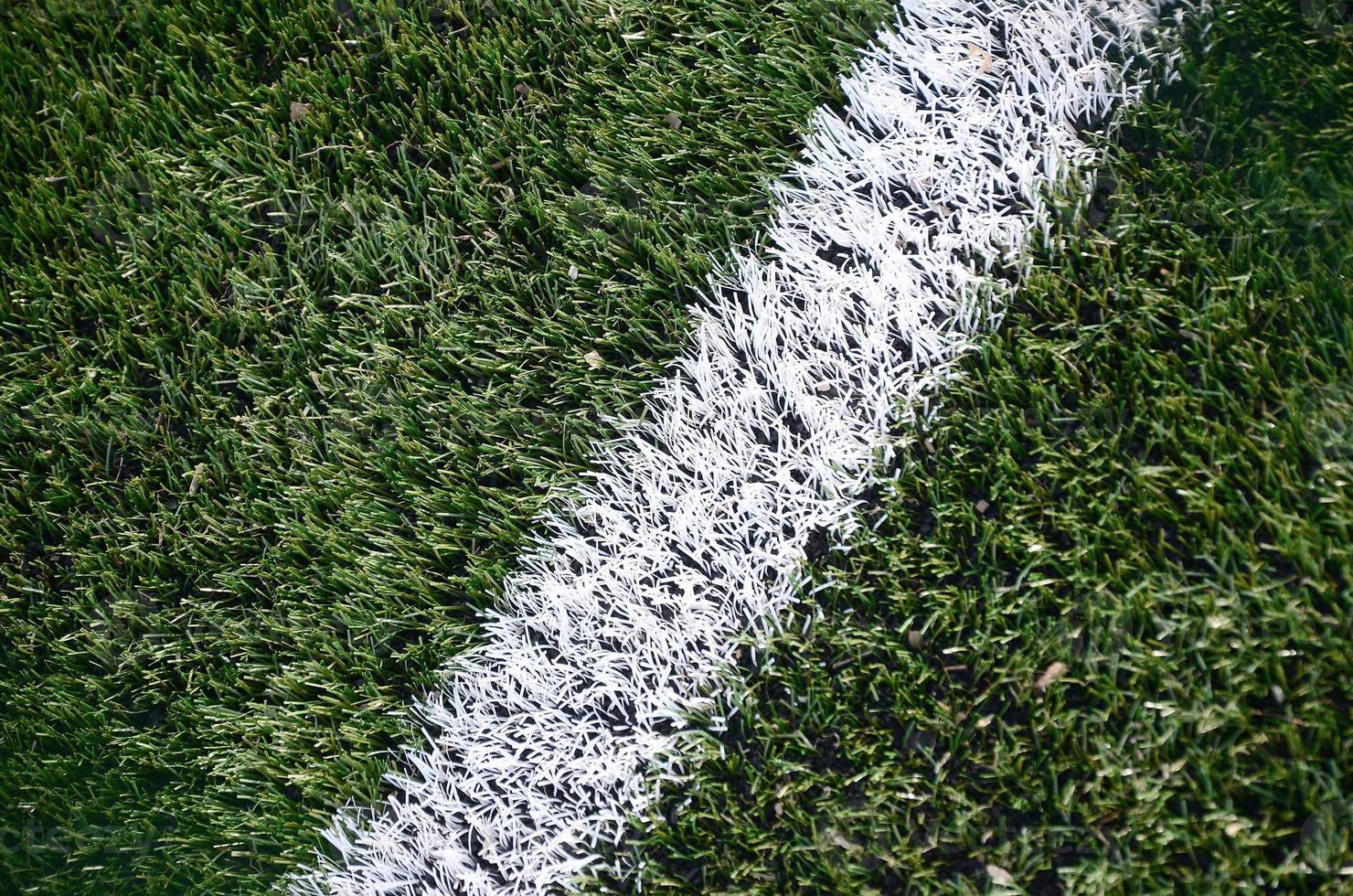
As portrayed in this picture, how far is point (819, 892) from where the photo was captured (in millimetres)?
2066

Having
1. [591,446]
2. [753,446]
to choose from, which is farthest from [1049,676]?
[591,446]

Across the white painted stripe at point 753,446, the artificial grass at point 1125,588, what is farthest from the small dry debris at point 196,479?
the artificial grass at point 1125,588

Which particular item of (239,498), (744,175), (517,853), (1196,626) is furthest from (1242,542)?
(239,498)

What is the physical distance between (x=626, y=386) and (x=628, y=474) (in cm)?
25

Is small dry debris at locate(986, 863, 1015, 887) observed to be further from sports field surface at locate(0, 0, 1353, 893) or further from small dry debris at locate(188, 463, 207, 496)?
small dry debris at locate(188, 463, 207, 496)

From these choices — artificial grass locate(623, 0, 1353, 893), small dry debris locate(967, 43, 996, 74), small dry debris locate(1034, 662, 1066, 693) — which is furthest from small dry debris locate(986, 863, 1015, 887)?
small dry debris locate(967, 43, 996, 74)

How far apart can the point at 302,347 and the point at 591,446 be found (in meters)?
0.98

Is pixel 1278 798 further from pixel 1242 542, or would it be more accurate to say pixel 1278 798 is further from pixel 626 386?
pixel 626 386

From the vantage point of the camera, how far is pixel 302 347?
2.75 m

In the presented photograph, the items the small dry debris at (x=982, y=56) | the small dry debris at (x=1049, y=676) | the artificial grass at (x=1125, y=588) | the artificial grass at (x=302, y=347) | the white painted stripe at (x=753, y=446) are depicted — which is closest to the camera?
the artificial grass at (x=1125, y=588)

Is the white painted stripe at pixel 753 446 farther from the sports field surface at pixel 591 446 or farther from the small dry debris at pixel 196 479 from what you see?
the small dry debris at pixel 196 479

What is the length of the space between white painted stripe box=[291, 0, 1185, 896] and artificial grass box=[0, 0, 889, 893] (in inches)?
5.1

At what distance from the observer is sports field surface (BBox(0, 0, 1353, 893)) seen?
203 centimetres

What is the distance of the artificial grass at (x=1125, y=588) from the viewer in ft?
6.37
